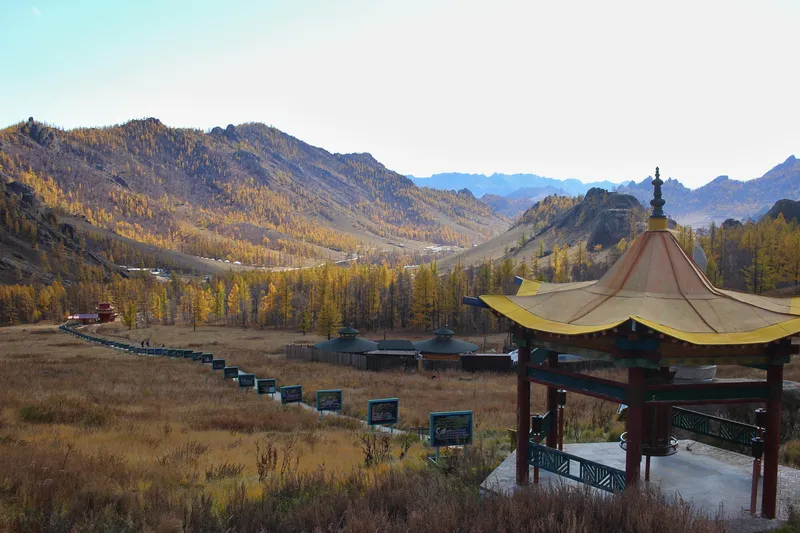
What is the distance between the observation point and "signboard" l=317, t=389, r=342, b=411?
757 inches

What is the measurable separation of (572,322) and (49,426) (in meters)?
14.3

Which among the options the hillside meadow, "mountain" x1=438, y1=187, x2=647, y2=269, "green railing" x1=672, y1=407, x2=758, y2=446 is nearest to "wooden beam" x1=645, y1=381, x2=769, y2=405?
the hillside meadow

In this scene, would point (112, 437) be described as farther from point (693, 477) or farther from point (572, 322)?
point (693, 477)

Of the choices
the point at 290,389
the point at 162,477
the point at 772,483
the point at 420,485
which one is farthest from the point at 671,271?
the point at 290,389

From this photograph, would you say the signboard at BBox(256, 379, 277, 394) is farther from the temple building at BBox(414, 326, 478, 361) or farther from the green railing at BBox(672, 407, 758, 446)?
the temple building at BBox(414, 326, 478, 361)

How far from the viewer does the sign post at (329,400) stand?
19219 mm

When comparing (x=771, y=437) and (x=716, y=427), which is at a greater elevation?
(x=771, y=437)

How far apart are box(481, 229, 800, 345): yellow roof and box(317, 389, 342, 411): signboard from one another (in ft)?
33.2

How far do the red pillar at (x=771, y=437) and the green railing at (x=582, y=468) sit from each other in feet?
8.10

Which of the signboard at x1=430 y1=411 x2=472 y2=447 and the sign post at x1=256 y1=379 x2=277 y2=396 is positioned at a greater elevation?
the signboard at x1=430 y1=411 x2=472 y2=447

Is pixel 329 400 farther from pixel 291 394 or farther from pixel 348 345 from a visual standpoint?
pixel 348 345

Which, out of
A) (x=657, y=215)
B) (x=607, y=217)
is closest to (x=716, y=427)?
(x=657, y=215)

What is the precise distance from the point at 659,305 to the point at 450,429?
558cm

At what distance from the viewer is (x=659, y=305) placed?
9.27m
